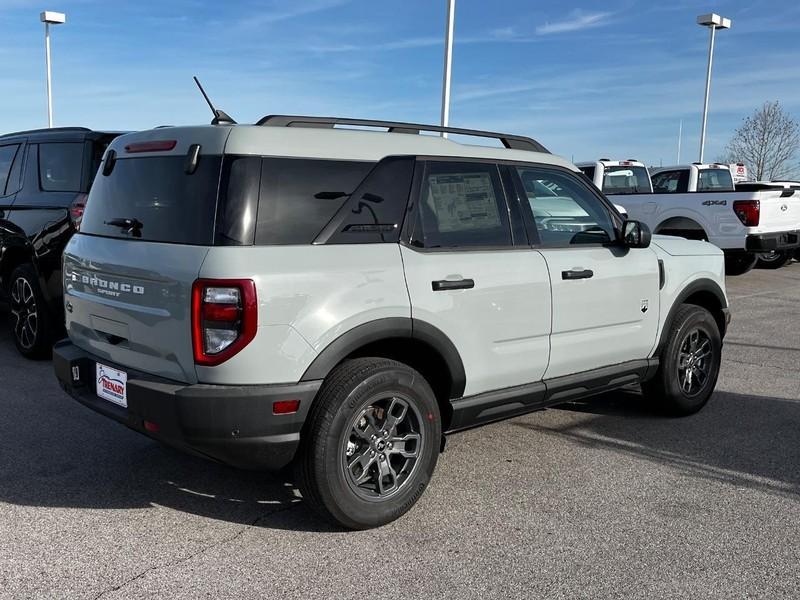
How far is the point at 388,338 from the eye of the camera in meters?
3.56

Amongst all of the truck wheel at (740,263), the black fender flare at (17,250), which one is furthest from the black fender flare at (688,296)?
the truck wheel at (740,263)

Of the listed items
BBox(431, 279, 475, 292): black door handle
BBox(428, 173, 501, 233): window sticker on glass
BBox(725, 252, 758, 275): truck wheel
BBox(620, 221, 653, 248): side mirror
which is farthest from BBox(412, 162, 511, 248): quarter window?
BBox(725, 252, 758, 275): truck wheel

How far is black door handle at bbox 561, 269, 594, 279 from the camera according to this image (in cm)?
430

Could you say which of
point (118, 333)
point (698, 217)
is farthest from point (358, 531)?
point (698, 217)

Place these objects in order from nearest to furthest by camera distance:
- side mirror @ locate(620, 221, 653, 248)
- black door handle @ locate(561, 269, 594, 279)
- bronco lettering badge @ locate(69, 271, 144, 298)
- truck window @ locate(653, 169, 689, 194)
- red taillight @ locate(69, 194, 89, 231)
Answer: bronco lettering badge @ locate(69, 271, 144, 298)
black door handle @ locate(561, 269, 594, 279)
side mirror @ locate(620, 221, 653, 248)
red taillight @ locate(69, 194, 89, 231)
truck window @ locate(653, 169, 689, 194)

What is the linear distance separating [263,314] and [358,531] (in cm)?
117

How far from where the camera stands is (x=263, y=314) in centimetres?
312

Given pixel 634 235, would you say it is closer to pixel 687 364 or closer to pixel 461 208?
pixel 687 364

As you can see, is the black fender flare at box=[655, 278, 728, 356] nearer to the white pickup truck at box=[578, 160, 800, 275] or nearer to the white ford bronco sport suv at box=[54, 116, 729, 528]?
the white ford bronco sport suv at box=[54, 116, 729, 528]

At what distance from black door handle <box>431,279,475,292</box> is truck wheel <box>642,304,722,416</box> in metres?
1.97

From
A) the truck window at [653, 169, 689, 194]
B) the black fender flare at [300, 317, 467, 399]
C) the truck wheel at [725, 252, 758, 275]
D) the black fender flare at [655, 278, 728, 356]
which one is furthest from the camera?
the truck window at [653, 169, 689, 194]

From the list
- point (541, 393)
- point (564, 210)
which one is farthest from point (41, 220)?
point (541, 393)

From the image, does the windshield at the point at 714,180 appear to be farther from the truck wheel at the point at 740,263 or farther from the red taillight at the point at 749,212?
the red taillight at the point at 749,212

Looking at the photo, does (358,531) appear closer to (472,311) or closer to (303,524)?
(303,524)
